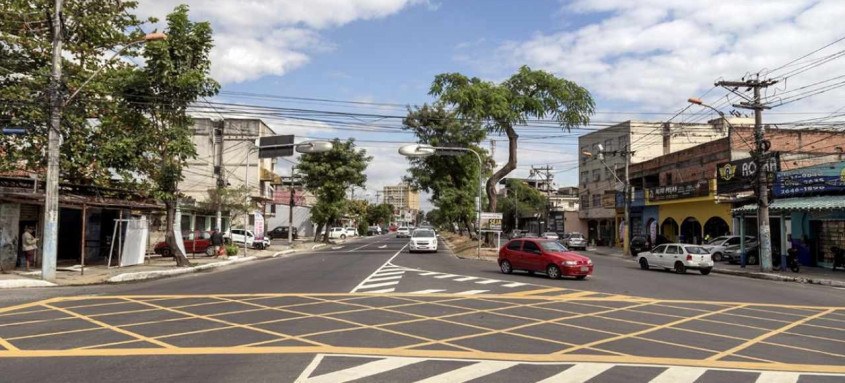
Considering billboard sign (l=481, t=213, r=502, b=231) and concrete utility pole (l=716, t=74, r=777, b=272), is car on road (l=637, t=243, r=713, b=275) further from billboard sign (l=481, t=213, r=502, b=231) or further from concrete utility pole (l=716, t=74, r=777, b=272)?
billboard sign (l=481, t=213, r=502, b=231)

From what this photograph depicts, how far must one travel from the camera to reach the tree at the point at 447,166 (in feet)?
155

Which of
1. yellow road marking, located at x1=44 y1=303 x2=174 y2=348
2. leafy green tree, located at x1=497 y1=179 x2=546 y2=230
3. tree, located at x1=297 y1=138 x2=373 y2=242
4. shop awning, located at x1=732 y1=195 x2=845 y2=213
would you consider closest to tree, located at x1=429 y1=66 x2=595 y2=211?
shop awning, located at x1=732 y1=195 x2=845 y2=213

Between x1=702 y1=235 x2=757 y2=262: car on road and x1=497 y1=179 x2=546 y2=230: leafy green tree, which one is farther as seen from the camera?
x1=497 y1=179 x2=546 y2=230: leafy green tree

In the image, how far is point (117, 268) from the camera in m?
24.3

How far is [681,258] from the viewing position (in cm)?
2722

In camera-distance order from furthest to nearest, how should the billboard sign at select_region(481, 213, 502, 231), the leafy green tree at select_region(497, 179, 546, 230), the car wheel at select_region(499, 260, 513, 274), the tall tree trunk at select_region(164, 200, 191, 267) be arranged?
the leafy green tree at select_region(497, 179, 546, 230) < the billboard sign at select_region(481, 213, 502, 231) < the tall tree trunk at select_region(164, 200, 191, 267) < the car wheel at select_region(499, 260, 513, 274)

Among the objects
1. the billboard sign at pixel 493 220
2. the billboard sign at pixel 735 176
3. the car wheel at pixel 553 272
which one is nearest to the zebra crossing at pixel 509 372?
the car wheel at pixel 553 272

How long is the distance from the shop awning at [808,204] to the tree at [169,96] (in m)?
26.2

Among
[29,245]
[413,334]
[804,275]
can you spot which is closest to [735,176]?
[804,275]

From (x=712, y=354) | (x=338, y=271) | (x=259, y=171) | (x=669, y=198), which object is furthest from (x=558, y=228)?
(x=712, y=354)

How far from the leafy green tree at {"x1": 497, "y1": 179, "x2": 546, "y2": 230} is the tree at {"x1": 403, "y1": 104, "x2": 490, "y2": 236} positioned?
154 feet

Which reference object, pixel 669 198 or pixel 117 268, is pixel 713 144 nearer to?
pixel 669 198

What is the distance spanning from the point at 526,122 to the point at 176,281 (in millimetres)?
23609

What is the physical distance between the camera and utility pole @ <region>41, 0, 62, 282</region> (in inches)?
758
